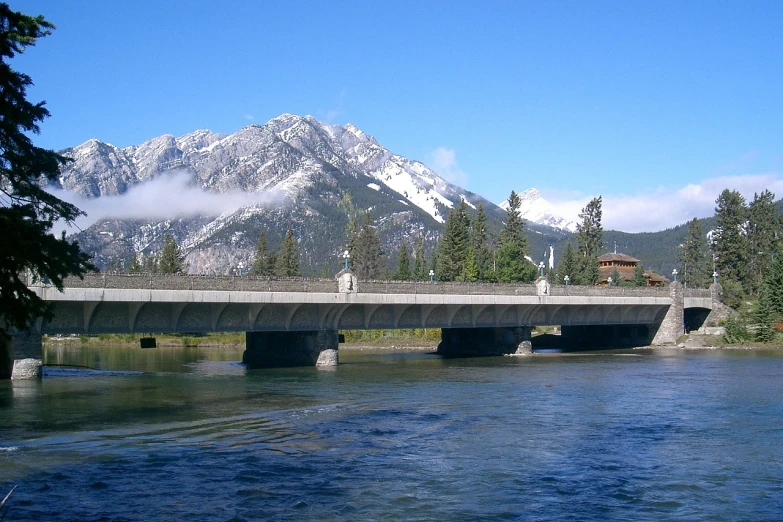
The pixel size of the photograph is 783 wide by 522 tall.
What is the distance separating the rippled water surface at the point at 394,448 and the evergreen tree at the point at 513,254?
67.1 m

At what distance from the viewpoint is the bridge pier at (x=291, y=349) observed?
58438mm

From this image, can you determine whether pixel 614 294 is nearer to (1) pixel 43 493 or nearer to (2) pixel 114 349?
(2) pixel 114 349

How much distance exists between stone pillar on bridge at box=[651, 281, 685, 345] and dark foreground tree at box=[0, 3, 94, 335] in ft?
243

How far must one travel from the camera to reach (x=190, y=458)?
920 inches

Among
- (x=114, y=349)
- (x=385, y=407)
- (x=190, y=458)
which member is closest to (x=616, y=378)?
(x=385, y=407)

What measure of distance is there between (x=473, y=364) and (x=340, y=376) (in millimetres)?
15403

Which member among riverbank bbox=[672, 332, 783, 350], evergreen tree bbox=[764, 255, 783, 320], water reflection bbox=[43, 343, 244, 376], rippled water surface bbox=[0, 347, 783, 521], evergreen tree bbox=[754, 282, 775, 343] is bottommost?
rippled water surface bbox=[0, 347, 783, 521]

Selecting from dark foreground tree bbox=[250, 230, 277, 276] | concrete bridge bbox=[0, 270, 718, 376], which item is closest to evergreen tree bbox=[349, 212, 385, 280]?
dark foreground tree bbox=[250, 230, 277, 276]

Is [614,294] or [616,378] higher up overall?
[614,294]

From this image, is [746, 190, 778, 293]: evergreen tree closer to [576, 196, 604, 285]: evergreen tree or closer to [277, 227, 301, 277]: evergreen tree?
[576, 196, 604, 285]: evergreen tree

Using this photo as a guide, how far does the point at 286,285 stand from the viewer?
53969 millimetres

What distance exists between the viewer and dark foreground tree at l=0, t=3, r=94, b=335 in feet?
51.4

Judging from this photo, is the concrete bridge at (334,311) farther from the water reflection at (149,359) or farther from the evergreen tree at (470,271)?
the evergreen tree at (470,271)

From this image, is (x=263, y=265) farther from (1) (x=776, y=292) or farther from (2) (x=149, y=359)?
(1) (x=776, y=292)
